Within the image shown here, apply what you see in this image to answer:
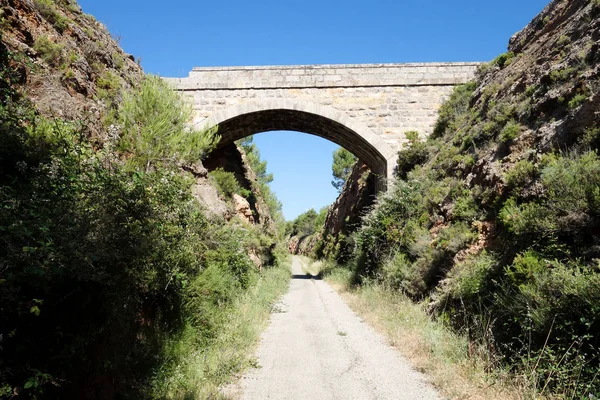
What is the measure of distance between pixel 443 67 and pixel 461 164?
8.10 metres

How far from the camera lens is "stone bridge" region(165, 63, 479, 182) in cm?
1571

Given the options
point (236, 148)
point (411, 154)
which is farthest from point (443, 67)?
point (236, 148)

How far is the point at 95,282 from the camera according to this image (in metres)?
3.23

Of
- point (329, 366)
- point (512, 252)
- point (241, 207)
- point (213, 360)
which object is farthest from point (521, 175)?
point (241, 207)

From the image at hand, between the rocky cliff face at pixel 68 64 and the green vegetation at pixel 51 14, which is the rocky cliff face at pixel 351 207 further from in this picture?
the green vegetation at pixel 51 14

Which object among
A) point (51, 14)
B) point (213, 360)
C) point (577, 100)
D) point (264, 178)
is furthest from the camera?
point (264, 178)

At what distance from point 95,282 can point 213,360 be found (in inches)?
87.5

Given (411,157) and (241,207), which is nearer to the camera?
(411,157)

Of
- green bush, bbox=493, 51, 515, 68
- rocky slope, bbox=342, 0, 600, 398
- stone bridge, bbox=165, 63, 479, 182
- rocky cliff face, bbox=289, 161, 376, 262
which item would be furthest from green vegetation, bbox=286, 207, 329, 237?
rocky slope, bbox=342, 0, 600, 398

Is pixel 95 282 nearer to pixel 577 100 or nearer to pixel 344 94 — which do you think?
pixel 577 100

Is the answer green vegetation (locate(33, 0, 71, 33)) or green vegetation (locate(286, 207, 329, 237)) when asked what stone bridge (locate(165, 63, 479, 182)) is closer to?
green vegetation (locate(33, 0, 71, 33))

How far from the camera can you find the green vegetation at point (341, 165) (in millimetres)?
41406

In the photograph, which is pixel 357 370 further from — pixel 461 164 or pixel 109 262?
pixel 461 164

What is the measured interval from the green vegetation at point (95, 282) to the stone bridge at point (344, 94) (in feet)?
32.9
